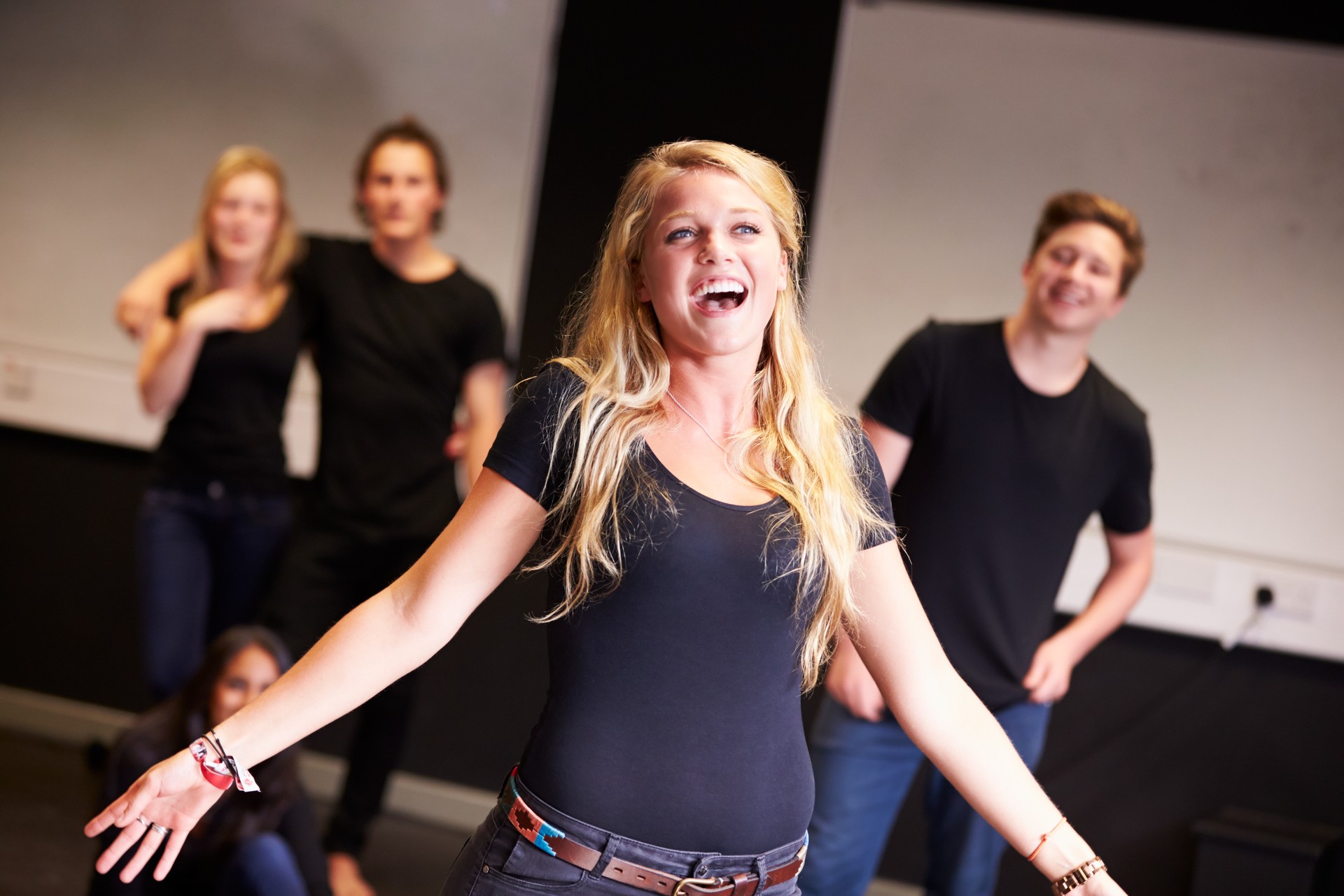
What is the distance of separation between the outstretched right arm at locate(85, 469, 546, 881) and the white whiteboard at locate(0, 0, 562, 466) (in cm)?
251

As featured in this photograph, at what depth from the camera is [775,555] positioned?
1.38 meters

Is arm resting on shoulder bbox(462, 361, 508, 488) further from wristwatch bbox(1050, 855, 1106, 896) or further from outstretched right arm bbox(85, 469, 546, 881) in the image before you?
wristwatch bbox(1050, 855, 1106, 896)

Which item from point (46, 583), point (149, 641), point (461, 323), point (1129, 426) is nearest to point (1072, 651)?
point (1129, 426)

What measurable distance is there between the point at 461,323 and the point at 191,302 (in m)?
0.68

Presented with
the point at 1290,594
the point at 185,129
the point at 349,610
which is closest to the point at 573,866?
the point at 349,610

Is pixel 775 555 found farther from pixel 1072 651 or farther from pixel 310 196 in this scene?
pixel 310 196

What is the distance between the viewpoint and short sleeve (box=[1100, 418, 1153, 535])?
2523mm

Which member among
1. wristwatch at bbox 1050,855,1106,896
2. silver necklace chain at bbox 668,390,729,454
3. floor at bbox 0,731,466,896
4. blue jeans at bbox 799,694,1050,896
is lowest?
floor at bbox 0,731,466,896

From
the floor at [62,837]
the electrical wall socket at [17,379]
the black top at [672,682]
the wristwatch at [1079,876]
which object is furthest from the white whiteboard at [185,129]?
the wristwatch at [1079,876]

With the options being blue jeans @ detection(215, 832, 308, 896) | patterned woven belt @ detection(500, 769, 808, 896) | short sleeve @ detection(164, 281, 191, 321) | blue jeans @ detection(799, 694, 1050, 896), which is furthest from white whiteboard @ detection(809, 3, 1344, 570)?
patterned woven belt @ detection(500, 769, 808, 896)

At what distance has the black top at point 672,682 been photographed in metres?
1.33

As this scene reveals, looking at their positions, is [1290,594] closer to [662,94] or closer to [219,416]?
[662,94]

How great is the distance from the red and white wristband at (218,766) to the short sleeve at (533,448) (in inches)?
16.7

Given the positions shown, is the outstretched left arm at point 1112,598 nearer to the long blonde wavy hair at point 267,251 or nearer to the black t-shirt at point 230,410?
the black t-shirt at point 230,410
